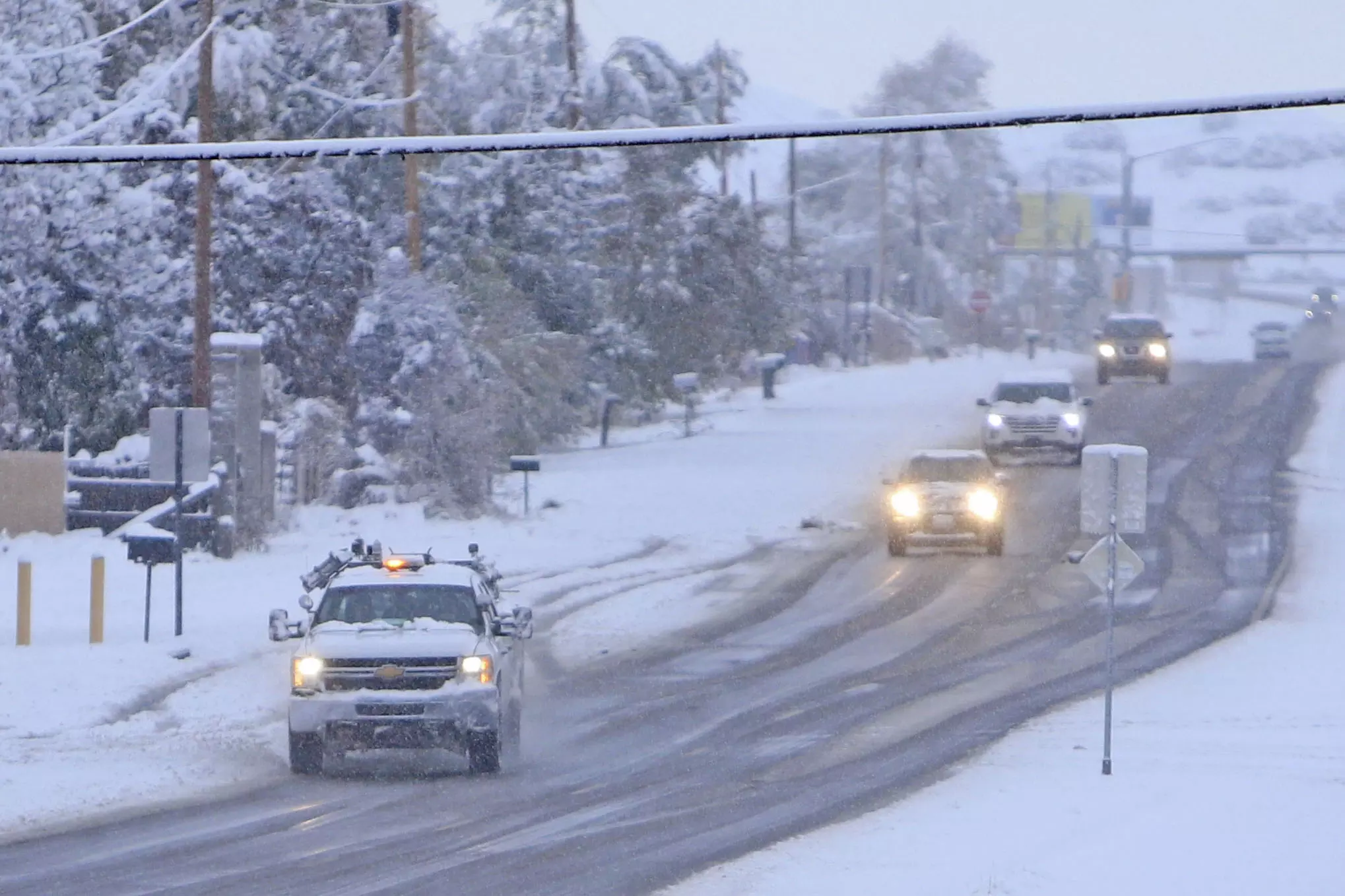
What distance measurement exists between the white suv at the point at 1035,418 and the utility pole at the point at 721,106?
2409cm

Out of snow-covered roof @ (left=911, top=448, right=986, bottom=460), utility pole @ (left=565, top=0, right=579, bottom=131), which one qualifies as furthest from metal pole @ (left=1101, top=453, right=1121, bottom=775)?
utility pole @ (left=565, top=0, right=579, bottom=131)

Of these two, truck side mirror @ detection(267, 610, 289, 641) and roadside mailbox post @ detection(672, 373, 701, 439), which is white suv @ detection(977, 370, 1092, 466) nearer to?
roadside mailbox post @ detection(672, 373, 701, 439)

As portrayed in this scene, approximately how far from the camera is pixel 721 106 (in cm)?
6606

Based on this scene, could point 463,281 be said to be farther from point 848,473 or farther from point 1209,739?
point 1209,739

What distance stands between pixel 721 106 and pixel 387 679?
170ft

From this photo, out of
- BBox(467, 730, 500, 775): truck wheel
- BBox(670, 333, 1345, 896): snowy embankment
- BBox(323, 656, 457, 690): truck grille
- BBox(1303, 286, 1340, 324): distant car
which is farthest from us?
BBox(1303, 286, 1340, 324): distant car

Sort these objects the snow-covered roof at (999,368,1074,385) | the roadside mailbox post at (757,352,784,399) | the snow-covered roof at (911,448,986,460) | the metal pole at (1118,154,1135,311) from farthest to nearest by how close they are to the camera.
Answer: the metal pole at (1118,154,1135,311) < the roadside mailbox post at (757,352,784,399) < the snow-covered roof at (999,368,1074,385) < the snow-covered roof at (911,448,986,460)

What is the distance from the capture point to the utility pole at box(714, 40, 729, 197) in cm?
6644

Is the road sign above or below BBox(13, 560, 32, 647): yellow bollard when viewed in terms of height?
above

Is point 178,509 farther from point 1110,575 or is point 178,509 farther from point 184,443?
point 1110,575

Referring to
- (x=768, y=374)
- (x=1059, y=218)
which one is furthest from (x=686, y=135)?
(x=1059, y=218)

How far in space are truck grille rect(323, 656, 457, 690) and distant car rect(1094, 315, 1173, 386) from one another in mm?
45921

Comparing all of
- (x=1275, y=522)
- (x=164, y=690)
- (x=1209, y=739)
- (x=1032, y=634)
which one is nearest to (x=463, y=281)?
(x=1275, y=522)

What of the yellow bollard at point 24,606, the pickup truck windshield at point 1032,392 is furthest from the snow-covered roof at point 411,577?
the pickup truck windshield at point 1032,392
